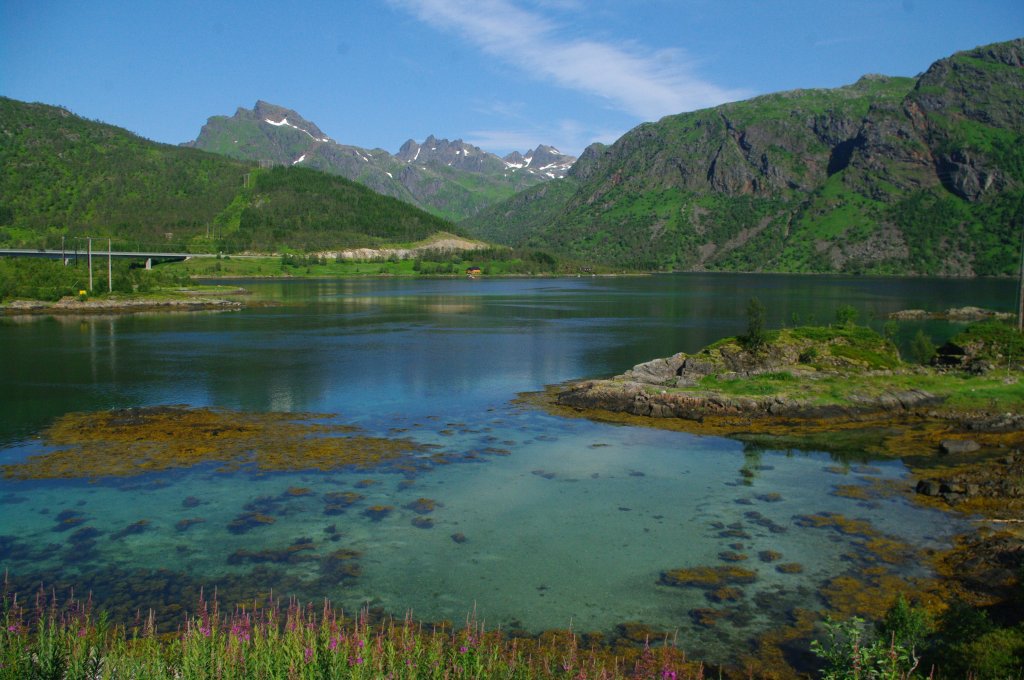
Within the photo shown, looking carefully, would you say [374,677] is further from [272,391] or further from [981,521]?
[272,391]

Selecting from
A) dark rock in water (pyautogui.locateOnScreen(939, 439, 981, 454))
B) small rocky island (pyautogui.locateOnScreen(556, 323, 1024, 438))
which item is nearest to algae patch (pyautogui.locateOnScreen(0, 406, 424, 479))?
small rocky island (pyautogui.locateOnScreen(556, 323, 1024, 438))

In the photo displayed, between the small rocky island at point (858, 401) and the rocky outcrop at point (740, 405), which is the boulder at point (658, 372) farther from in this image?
the rocky outcrop at point (740, 405)

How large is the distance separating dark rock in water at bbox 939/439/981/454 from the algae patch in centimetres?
2444

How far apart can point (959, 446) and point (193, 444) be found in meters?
35.8

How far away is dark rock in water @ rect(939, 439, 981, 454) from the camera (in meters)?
31.2

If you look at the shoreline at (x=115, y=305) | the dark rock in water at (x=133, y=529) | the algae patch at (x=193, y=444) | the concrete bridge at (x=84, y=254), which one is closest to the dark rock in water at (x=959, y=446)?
the algae patch at (x=193, y=444)

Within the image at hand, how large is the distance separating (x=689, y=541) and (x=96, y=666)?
53.6 feet

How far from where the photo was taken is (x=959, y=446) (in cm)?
3142

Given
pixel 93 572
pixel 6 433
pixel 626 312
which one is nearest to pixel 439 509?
pixel 93 572

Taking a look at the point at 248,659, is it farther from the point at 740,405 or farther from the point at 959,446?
the point at 740,405

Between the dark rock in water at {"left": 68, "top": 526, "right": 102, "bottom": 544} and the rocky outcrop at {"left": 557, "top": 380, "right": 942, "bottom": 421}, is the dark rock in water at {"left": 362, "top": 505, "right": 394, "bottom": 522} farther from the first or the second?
the rocky outcrop at {"left": 557, "top": 380, "right": 942, "bottom": 421}

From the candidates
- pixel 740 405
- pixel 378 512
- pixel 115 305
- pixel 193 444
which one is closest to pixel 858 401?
pixel 740 405

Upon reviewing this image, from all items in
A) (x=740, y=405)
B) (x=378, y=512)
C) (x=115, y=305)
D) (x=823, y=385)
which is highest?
(x=115, y=305)

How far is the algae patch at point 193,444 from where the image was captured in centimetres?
2942
